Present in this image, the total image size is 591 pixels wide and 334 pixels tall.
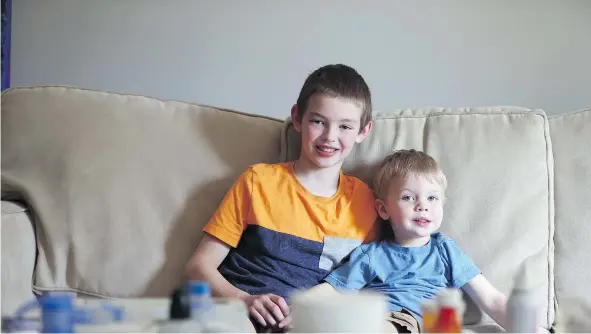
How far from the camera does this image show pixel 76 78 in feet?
6.77

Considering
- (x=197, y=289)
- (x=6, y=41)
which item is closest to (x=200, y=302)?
(x=197, y=289)

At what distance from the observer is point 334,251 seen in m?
1.47

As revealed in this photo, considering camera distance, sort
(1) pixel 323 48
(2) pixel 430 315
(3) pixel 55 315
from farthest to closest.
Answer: (1) pixel 323 48, (2) pixel 430 315, (3) pixel 55 315

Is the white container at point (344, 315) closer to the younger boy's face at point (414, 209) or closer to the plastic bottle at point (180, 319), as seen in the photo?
the plastic bottle at point (180, 319)

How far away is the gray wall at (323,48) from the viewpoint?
1.99 metres

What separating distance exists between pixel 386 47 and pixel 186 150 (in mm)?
734

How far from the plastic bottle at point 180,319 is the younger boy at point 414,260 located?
64 cm

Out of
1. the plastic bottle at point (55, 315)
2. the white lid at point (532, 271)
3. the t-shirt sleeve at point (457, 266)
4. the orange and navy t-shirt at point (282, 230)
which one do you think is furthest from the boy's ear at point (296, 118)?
the plastic bottle at point (55, 315)

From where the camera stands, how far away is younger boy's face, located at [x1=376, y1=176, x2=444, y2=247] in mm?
1426

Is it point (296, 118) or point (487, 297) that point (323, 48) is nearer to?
point (296, 118)

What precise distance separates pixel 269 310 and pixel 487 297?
0.46 meters

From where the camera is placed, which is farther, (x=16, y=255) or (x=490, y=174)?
(x=490, y=174)

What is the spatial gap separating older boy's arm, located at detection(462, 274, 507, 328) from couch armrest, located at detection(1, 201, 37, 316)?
36.5 inches

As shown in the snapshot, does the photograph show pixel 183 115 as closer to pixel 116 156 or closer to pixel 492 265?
pixel 116 156
